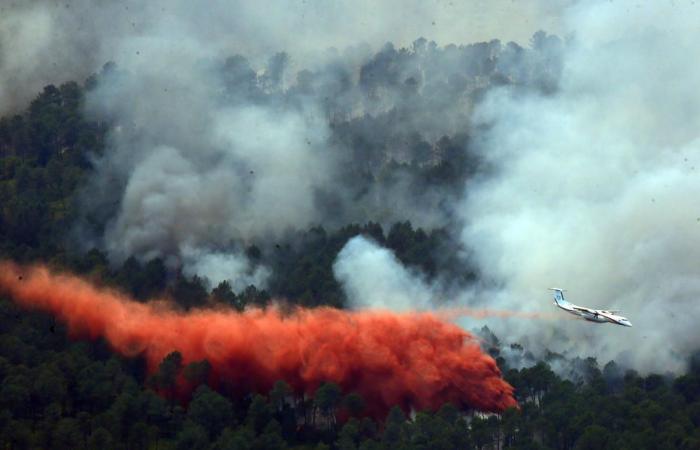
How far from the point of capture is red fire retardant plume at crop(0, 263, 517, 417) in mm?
100875

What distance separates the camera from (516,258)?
12144 cm

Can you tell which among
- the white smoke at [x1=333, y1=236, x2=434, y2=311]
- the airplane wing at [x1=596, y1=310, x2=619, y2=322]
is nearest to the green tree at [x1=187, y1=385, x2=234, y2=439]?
the white smoke at [x1=333, y1=236, x2=434, y2=311]

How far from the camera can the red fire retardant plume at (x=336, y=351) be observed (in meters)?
101

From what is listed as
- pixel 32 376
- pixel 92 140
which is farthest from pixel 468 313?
pixel 92 140

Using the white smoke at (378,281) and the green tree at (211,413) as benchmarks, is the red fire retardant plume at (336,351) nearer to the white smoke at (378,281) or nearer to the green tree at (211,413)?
the green tree at (211,413)

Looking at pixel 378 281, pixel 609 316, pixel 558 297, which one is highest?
pixel 378 281

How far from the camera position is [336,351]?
337 ft

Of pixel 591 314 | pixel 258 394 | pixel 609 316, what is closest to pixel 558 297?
pixel 591 314

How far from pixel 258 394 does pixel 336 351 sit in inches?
240

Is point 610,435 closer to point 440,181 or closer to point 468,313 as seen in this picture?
point 468,313

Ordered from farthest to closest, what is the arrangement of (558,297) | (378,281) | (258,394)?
(378,281) < (558,297) < (258,394)

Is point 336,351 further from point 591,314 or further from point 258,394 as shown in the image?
point 591,314

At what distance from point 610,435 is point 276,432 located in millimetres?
21556

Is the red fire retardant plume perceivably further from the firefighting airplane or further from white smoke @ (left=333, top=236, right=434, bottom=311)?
the firefighting airplane
